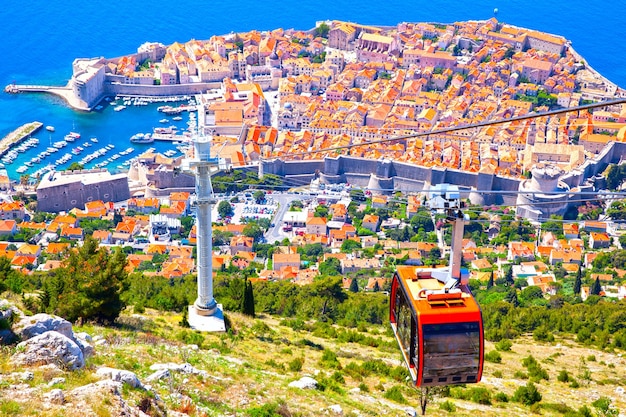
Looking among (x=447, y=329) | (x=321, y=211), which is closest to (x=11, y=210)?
(x=321, y=211)

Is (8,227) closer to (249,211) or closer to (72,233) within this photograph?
(72,233)

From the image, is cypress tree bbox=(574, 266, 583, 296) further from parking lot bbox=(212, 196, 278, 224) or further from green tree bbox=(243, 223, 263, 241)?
parking lot bbox=(212, 196, 278, 224)

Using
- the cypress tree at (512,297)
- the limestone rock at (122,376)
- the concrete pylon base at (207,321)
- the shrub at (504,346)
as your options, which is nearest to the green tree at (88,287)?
the concrete pylon base at (207,321)

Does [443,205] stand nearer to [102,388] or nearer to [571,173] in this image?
[102,388]

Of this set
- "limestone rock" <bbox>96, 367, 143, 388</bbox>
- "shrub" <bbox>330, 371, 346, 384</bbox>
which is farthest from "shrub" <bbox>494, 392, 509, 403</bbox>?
"limestone rock" <bbox>96, 367, 143, 388</bbox>

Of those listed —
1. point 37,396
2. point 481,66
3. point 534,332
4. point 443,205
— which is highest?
point 481,66

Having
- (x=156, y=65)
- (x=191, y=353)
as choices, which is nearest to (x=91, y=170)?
(x=156, y=65)
